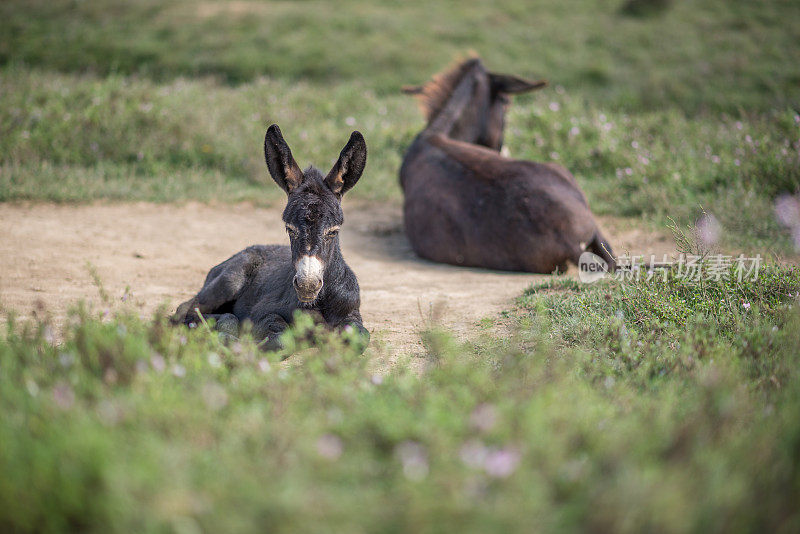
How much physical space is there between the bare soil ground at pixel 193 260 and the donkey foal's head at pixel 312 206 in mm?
784

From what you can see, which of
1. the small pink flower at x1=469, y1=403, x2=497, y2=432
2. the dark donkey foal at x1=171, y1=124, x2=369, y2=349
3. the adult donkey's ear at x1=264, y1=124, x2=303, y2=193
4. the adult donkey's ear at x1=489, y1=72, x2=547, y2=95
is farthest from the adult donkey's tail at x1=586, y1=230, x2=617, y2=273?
the small pink flower at x1=469, y1=403, x2=497, y2=432

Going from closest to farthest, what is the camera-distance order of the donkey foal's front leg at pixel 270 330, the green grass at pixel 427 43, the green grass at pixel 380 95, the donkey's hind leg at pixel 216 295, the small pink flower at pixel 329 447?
1. the small pink flower at pixel 329 447
2. the donkey foal's front leg at pixel 270 330
3. the donkey's hind leg at pixel 216 295
4. the green grass at pixel 380 95
5. the green grass at pixel 427 43

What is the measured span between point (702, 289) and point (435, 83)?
5709 mm

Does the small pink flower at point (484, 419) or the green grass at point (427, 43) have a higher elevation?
the green grass at point (427, 43)

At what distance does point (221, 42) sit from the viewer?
18578mm

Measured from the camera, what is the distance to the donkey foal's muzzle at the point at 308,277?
160 inches

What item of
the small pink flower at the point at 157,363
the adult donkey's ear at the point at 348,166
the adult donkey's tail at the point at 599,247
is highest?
the adult donkey's ear at the point at 348,166

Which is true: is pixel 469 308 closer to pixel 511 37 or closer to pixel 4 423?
pixel 4 423

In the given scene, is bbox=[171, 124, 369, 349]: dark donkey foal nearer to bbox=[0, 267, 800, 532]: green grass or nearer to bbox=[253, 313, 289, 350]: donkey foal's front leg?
bbox=[253, 313, 289, 350]: donkey foal's front leg

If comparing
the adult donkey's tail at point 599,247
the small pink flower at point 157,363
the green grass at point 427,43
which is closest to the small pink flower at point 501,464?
the small pink flower at point 157,363

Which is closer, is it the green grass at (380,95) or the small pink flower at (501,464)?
the small pink flower at (501,464)

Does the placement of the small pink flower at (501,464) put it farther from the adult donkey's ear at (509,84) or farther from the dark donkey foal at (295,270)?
the adult donkey's ear at (509,84)

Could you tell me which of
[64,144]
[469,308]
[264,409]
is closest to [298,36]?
[64,144]

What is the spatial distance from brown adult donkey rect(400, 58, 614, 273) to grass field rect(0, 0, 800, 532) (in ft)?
2.88
